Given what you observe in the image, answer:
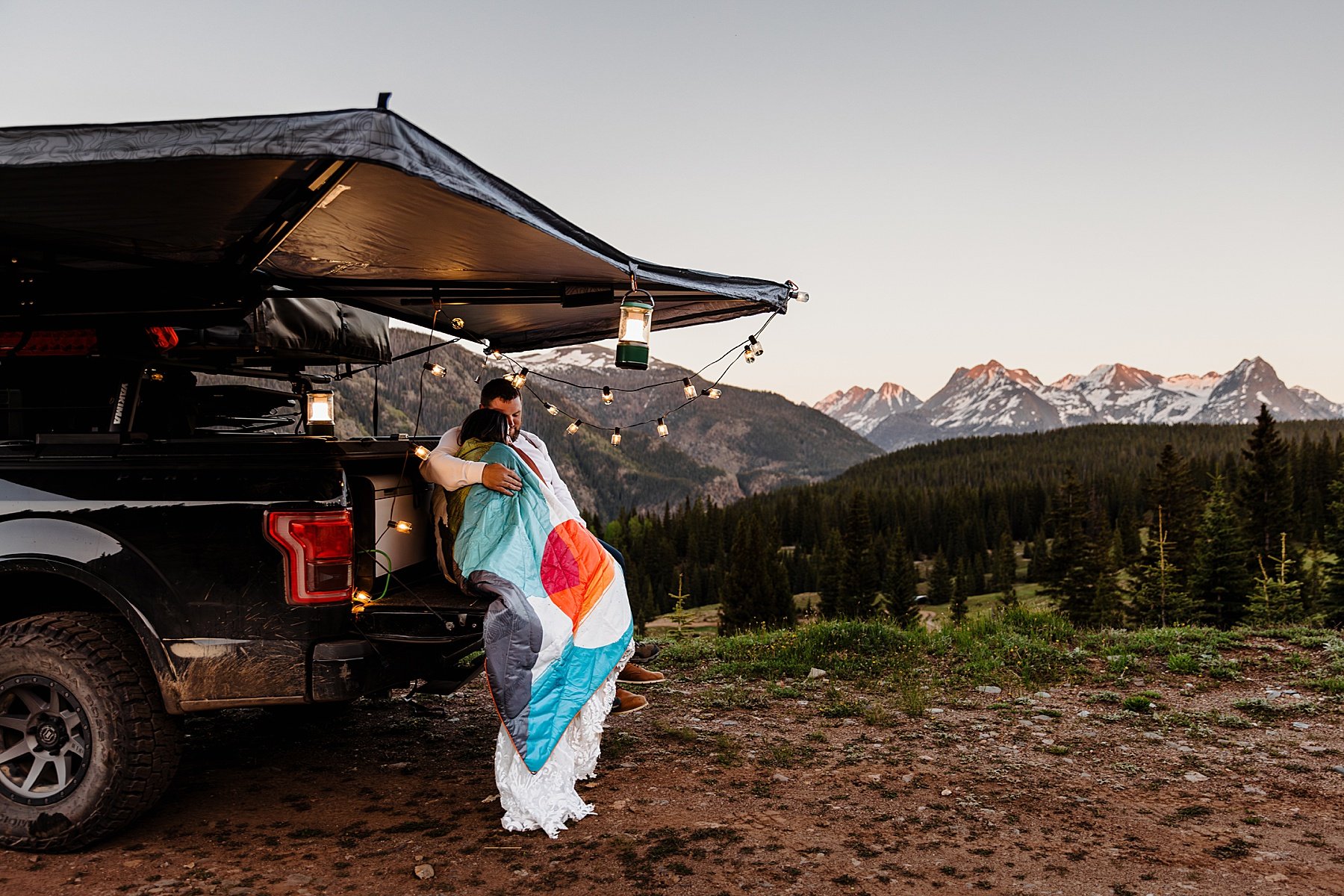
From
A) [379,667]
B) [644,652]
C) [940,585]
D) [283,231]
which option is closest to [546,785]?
[379,667]

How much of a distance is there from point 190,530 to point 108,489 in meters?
0.49

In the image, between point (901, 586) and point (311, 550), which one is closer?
point (311, 550)

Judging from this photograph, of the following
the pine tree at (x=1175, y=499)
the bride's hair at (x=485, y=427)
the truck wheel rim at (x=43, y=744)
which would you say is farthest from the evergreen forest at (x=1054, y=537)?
the truck wheel rim at (x=43, y=744)

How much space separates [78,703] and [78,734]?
17 centimetres

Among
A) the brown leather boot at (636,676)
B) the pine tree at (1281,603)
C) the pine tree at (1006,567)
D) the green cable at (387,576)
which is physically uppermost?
the green cable at (387,576)

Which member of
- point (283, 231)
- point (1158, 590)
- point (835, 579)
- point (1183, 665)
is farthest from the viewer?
point (835, 579)

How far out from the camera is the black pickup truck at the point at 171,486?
3.65 m

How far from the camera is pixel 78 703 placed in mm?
3957

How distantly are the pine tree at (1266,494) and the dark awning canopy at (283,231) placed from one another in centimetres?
6345

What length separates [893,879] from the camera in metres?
3.64

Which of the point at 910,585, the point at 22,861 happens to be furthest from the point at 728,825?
the point at 910,585

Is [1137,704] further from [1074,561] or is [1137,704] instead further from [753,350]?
[1074,561]

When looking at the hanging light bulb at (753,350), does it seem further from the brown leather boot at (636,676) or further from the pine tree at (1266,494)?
the pine tree at (1266,494)

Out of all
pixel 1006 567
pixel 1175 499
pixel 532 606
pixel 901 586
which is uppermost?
pixel 532 606
